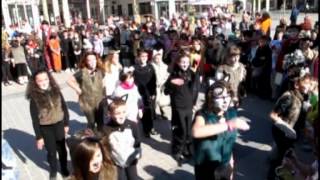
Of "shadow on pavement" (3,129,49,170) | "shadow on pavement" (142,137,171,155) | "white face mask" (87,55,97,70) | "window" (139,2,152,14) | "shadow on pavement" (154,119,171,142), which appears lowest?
"shadow on pavement" (3,129,49,170)

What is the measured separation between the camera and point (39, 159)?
20.7 feet

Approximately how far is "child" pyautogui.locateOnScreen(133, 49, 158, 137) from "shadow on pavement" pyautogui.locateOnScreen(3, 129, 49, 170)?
72.6 inches

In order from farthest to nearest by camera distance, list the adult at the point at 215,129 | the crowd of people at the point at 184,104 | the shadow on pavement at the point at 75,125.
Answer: the shadow on pavement at the point at 75,125
the crowd of people at the point at 184,104
the adult at the point at 215,129

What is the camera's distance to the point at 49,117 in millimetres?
4754

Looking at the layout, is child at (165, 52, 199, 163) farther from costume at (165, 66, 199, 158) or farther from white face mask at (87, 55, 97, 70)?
white face mask at (87, 55, 97, 70)

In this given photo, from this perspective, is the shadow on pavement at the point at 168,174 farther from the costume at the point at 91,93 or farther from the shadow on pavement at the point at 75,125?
the shadow on pavement at the point at 75,125

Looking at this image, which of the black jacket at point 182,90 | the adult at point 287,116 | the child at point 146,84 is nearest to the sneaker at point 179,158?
the black jacket at point 182,90

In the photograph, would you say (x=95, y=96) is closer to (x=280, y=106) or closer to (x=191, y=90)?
(x=191, y=90)

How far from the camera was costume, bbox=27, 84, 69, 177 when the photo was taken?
4.64 meters

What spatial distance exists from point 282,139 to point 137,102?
218cm

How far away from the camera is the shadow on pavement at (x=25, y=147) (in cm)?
629

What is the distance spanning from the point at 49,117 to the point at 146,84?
7.22ft

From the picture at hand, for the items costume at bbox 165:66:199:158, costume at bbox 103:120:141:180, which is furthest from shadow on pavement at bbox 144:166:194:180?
costume at bbox 103:120:141:180

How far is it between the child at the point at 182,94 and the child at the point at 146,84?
1011 mm
